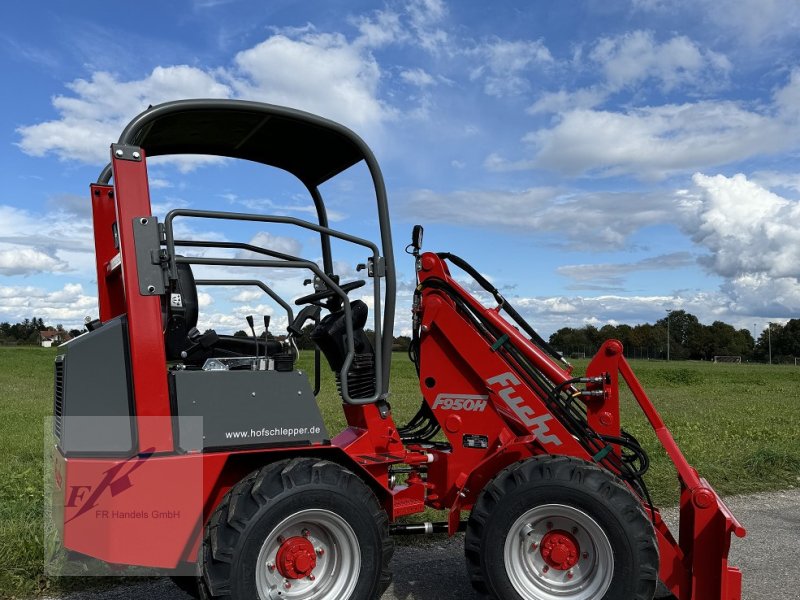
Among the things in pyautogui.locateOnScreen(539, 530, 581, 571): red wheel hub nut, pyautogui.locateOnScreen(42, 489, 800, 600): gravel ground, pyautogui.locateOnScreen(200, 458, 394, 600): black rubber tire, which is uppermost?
pyautogui.locateOnScreen(200, 458, 394, 600): black rubber tire

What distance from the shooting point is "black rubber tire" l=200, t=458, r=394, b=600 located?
3738 mm

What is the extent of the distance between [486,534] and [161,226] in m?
2.51

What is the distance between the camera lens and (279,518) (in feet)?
12.6

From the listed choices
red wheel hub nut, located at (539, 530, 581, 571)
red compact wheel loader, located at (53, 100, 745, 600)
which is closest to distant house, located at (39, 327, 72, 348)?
red compact wheel loader, located at (53, 100, 745, 600)

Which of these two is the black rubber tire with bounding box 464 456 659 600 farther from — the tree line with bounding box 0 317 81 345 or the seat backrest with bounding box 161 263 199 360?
the tree line with bounding box 0 317 81 345

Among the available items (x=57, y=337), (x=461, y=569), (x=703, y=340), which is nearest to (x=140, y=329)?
(x=461, y=569)

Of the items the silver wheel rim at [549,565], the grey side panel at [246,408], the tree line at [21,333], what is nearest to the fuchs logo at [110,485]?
the grey side panel at [246,408]

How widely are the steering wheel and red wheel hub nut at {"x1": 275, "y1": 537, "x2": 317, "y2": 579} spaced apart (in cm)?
148

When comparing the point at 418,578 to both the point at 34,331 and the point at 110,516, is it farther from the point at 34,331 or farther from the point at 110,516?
the point at 34,331

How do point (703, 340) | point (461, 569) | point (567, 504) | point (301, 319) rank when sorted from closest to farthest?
point (567, 504)
point (301, 319)
point (461, 569)
point (703, 340)

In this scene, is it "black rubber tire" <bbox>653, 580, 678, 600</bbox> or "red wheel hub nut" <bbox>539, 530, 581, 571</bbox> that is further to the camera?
"black rubber tire" <bbox>653, 580, 678, 600</bbox>

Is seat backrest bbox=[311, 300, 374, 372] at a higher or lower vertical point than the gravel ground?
higher

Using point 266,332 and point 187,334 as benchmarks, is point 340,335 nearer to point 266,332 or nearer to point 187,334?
point 266,332

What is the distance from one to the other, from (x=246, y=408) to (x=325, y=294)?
100 centimetres
